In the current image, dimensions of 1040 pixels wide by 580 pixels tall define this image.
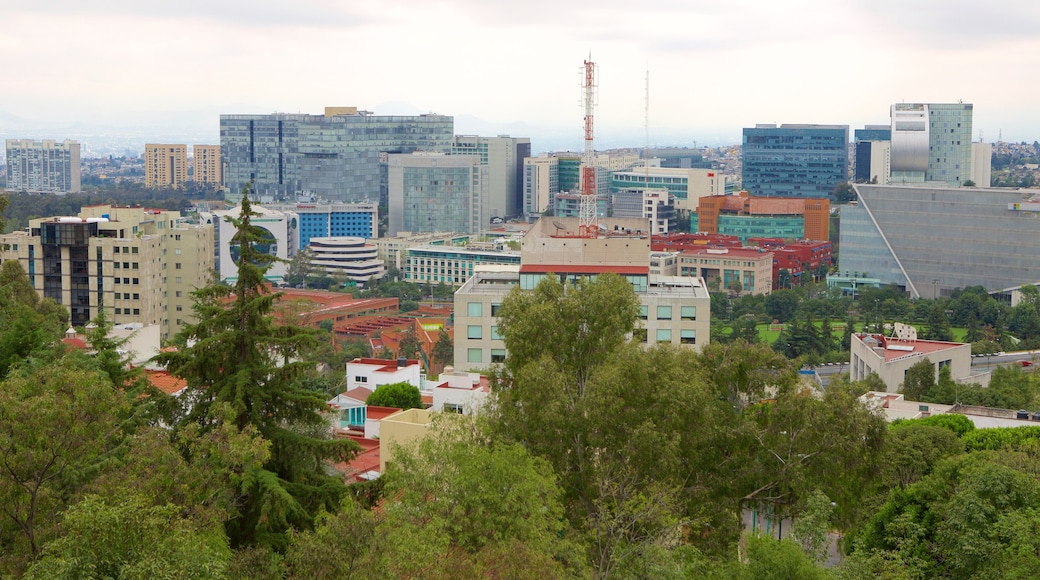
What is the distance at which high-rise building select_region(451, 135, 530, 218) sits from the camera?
117m

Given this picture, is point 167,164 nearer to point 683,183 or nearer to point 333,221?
point 333,221

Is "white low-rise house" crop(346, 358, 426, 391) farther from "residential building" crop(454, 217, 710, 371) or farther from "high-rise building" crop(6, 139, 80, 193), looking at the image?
"high-rise building" crop(6, 139, 80, 193)

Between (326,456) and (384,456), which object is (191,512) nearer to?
(326,456)

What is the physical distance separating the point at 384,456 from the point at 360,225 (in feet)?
258

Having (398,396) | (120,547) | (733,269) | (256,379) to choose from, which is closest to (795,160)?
(733,269)

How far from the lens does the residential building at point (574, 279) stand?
29.0m

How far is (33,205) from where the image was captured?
92688 millimetres

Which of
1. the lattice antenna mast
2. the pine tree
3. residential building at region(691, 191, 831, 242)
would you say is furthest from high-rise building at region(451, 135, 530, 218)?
the pine tree

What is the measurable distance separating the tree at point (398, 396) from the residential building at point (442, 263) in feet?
164

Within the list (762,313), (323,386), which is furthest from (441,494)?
(762,313)

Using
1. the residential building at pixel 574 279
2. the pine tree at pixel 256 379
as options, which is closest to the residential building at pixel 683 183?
the residential building at pixel 574 279

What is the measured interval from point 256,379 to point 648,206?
87505mm

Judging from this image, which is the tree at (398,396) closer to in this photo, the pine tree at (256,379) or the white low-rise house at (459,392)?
the white low-rise house at (459,392)

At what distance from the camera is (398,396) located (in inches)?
1008
